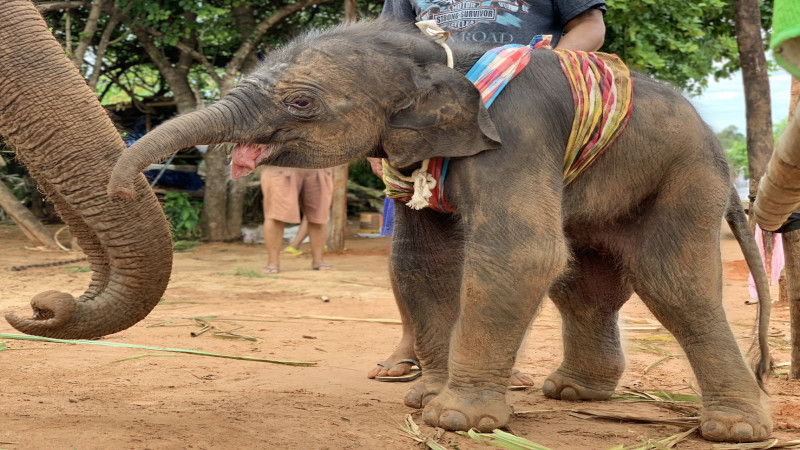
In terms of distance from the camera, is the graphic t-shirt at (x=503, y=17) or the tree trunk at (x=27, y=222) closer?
the graphic t-shirt at (x=503, y=17)

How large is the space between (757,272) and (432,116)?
5.05 ft

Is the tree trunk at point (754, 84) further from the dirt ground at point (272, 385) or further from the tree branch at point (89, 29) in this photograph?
the tree branch at point (89, 29)

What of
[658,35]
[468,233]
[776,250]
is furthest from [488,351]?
[658,35]

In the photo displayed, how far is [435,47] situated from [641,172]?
871 millimetres

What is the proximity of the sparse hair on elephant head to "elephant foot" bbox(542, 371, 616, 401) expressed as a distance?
1423 mm

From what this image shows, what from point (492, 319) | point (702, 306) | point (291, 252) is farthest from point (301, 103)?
point (291, 252)

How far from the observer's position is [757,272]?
3.70 m

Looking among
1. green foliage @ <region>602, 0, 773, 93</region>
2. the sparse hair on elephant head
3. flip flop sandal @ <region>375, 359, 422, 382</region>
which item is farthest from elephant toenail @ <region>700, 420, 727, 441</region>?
green foliage @ <region>602, 0, 773, 93</region>

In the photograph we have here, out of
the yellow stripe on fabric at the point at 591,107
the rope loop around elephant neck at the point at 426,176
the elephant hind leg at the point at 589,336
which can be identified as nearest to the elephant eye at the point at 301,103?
the rope loop around elephant neck at the point at 426,176

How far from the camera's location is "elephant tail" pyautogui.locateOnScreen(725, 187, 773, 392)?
3652mm

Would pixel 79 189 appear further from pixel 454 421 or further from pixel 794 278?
pixel 794 278

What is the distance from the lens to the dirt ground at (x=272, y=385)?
10.1 ft

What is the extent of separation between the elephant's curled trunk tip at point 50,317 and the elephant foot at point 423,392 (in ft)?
4.41

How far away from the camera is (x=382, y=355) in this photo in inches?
204
